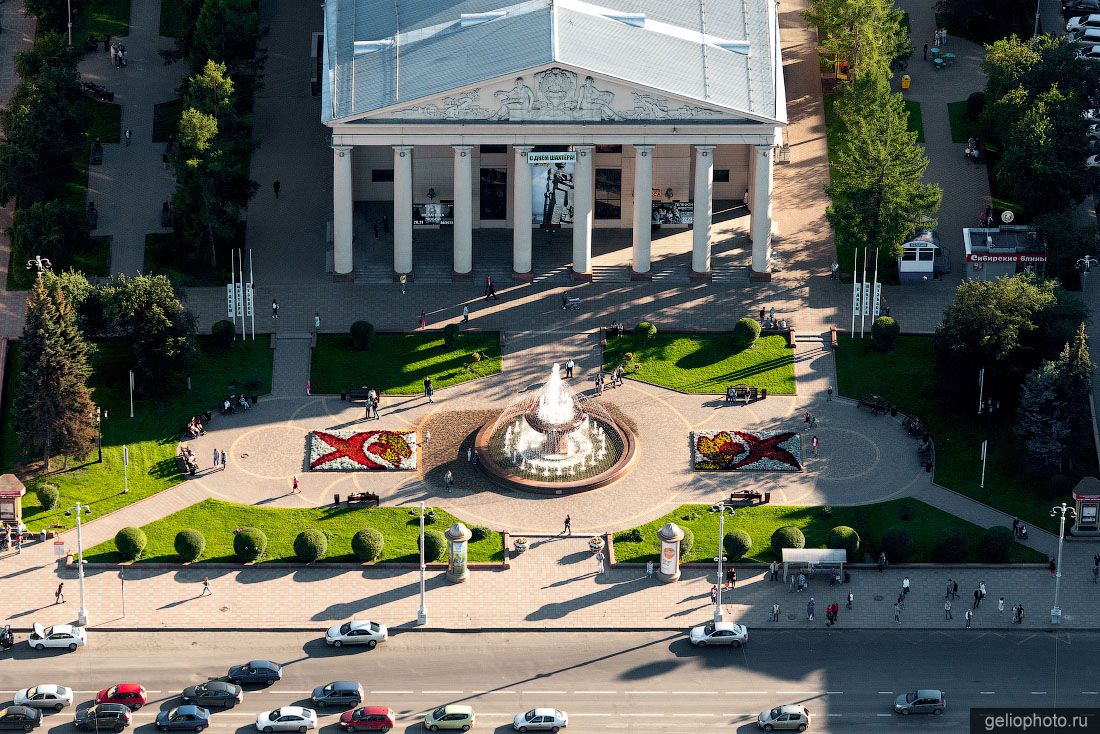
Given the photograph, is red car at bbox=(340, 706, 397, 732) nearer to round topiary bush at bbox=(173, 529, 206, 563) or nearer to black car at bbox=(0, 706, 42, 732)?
black car at bbox=(0, 706, 42, 732)

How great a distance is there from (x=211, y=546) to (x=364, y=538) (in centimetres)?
1124

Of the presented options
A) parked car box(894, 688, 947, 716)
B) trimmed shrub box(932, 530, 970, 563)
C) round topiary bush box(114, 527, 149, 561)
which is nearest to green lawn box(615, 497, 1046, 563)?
trimmed shrub box(932, 530, 970, 563)

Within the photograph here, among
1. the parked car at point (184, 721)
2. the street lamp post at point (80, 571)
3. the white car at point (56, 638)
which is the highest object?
the street lamp post at point (80, 571)

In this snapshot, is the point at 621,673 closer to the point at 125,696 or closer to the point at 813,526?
the point at 813,526

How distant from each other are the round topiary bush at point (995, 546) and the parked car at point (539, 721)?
34.9 meters

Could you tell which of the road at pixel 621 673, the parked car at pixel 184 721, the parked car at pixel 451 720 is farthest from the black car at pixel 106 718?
the parked car at pixel 451 720

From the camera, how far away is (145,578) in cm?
Result: 19075

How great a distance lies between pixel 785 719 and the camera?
175m

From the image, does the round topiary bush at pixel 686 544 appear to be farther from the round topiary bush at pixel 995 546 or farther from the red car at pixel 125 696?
the red car at pixel 125 696

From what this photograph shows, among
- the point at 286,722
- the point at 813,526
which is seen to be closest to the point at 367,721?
the point at 286,722

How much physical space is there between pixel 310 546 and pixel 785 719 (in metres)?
36.5

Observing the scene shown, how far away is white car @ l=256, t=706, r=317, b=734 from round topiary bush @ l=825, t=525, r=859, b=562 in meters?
39.8

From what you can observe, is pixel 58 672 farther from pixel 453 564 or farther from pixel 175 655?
pixel 453 564

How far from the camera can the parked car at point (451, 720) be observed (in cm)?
17550
